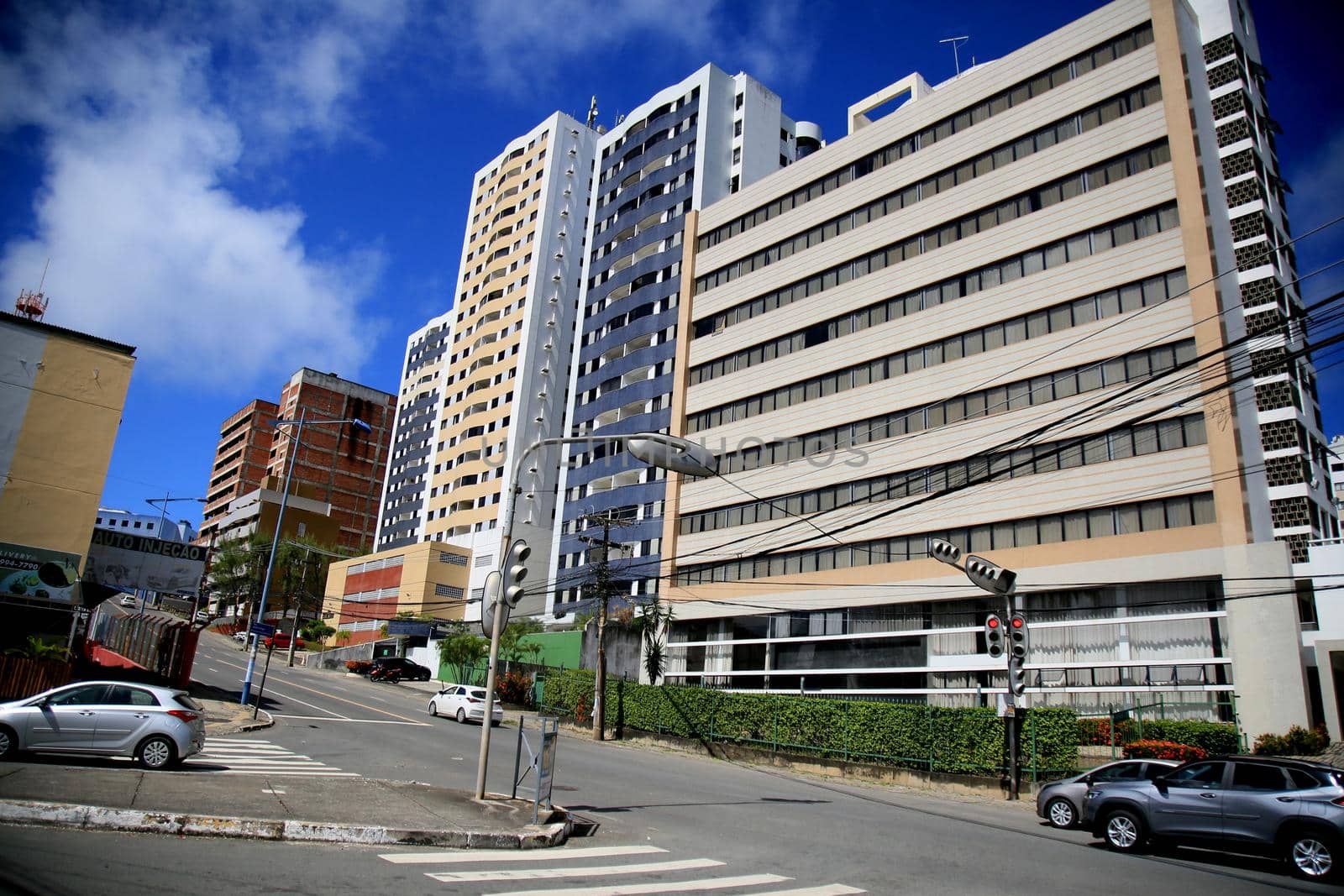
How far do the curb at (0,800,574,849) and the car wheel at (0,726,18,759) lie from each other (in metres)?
5.31

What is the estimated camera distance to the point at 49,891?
22.4 ft

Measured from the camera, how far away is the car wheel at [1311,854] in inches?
436

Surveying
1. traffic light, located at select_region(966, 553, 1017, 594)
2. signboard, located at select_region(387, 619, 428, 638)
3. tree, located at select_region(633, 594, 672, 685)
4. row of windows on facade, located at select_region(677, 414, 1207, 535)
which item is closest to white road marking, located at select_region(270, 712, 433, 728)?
tree, located at select_region(633, 594, 672, 685)

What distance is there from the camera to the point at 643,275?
214 ft

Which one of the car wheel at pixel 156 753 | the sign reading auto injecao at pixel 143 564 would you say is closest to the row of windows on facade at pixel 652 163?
the sign reading auto injecao at pixel 143 564

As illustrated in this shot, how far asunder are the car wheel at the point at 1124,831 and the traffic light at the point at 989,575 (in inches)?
278

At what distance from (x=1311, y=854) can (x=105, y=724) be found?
59.0 feet

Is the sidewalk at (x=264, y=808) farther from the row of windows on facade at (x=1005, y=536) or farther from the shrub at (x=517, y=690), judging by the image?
the shrub at (x=517, y=690)

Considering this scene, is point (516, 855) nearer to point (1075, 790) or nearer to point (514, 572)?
point (514, 572)

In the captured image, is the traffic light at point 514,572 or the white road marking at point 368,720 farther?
the white road marking at point 368,720

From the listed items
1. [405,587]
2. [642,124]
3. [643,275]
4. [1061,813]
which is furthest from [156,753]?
[642,124]

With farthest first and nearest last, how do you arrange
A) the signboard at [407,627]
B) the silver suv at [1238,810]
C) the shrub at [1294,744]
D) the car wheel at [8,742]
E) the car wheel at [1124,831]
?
1. the signboard at [407,627]
2. the shrub at [1294,744]
3. the car wheel at [8,742]
4. the car wheel at [1124,831]
5. the silver suv at [1238,810]

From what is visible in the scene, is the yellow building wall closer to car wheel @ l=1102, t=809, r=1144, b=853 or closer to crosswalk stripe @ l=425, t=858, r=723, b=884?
crosswalk stripe @ l=425, t=858, r=723, b=884

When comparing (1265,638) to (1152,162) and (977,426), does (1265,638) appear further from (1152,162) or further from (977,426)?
(1152,162)
